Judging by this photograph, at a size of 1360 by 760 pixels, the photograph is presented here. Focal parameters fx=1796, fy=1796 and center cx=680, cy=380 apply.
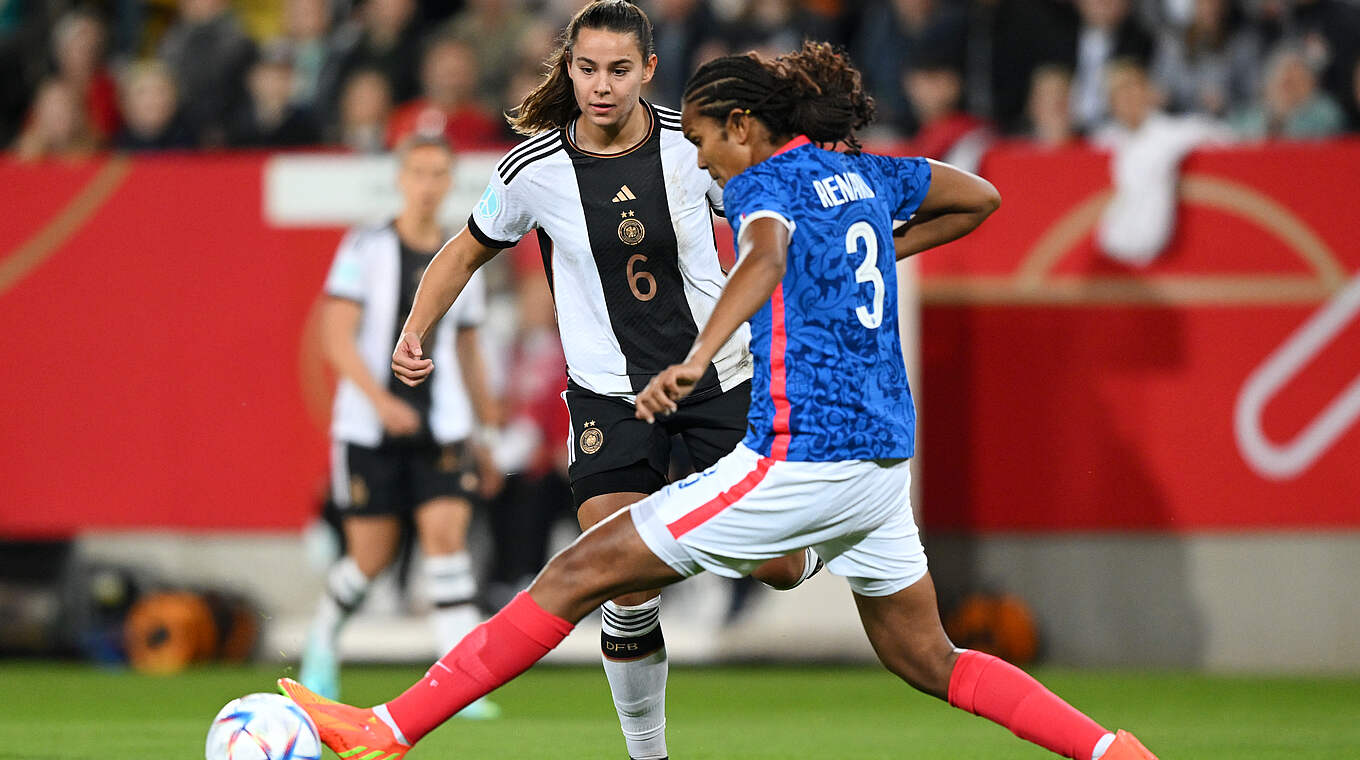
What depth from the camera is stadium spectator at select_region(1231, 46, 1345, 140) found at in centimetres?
1085

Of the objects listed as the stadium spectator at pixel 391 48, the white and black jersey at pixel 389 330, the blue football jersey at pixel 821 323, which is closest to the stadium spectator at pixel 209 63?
the stadium spectator at pixel 391 48

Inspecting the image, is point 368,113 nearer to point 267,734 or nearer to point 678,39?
point 678,39

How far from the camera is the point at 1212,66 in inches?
447

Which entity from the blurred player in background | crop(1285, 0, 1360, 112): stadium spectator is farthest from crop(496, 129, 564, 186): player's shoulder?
crop(1285, 0, 1360, 112): stadium spectator

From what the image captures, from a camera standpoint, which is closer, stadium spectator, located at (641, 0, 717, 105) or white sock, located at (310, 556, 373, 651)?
white sock, located at (310, 556, 373, 651)

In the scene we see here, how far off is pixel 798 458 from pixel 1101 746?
1085 mm

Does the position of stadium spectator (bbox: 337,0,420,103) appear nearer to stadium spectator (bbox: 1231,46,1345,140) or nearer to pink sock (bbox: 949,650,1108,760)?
stadium spectator (bbox: 1231,46,1345,140)

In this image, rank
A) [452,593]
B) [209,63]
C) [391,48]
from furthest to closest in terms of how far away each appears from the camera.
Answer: [209,63] → [391,48] → [452,593]

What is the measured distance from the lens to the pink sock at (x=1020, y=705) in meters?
4.66

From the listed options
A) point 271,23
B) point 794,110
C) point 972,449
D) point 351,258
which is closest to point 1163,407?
point 972,449

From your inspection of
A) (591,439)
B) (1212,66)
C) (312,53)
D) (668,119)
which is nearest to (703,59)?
(312,53)

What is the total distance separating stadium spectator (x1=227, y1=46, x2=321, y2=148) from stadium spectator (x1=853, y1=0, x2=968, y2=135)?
147 inches

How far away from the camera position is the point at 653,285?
5590 millimetres

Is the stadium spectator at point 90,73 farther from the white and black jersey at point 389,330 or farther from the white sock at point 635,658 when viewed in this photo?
the white sock at point 635,658
